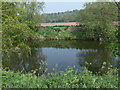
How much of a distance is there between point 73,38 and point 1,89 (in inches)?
1234

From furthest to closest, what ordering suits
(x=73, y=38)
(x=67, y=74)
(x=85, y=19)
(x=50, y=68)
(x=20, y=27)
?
(x=73, y=38) → (x=85, y=19) → (x=50, y=68) → (x=20, y=27) → (x=67, y=74)

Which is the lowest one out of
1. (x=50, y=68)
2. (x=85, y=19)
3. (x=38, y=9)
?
(x=50, y=68)

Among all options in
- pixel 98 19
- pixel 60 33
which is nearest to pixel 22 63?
pixel 98 19

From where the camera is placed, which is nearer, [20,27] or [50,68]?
[20,27]

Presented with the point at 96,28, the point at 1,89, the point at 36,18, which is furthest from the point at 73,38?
the point at 1,89

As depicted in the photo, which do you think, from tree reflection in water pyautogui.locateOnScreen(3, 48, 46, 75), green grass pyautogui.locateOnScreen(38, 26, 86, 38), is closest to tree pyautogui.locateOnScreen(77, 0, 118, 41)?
green grass pyautogui.locateOnScreen(38, 26, 86, 38)

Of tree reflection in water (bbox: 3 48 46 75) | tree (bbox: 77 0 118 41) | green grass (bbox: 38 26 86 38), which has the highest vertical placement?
tree (bbox: 77 0 118 41)

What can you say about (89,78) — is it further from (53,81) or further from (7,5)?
(7,5)

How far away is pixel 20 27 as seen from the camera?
8.91 m

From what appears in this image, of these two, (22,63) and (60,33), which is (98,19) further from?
(22,63)

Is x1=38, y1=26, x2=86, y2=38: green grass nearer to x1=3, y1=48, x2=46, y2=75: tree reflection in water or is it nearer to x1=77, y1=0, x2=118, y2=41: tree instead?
x1=77, y1=0, x2=118, y2=41: tree

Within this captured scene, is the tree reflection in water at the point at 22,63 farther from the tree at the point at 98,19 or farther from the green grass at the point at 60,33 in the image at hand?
the green grass at the point at 60,33

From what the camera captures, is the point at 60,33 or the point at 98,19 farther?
the point at 60,33

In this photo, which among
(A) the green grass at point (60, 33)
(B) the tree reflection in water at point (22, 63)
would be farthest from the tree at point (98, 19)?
(B) the tree reflection in water at point (22, 63)
